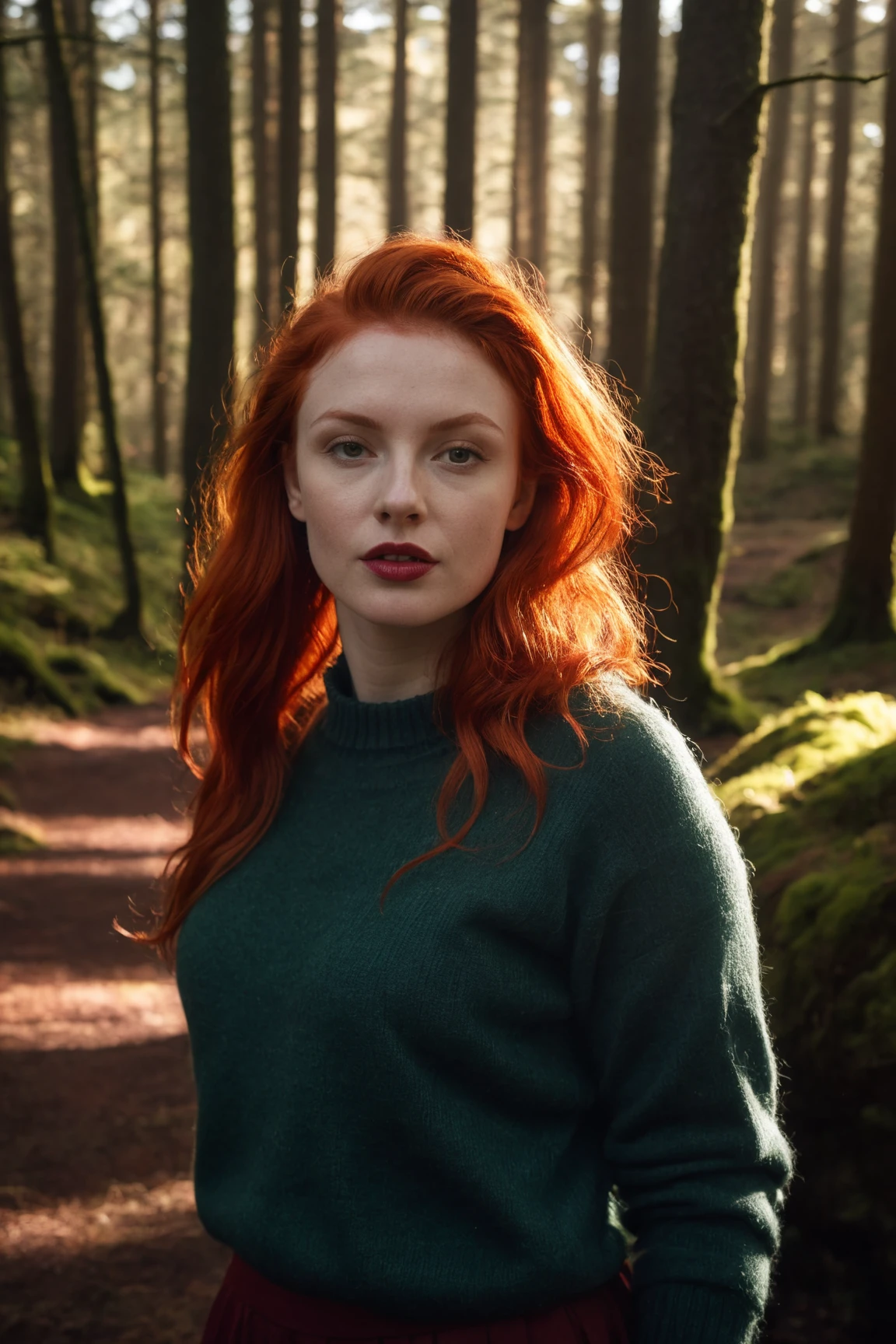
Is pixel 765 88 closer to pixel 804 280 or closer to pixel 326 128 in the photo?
pixel 326 128

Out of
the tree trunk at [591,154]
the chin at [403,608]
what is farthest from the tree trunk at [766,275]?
the chin at [403,608]

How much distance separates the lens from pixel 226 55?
1092 centimetres

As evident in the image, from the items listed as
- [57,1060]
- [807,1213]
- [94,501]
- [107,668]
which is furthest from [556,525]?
[94,501]

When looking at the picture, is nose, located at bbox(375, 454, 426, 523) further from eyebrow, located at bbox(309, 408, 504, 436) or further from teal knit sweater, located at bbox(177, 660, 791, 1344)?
teal knit sweater, located at bbox(177, 660, 791, 1344)

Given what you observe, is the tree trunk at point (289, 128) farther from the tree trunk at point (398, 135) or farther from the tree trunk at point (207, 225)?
the tree trunk at point (398, 135)

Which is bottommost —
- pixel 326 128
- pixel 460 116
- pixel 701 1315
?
pixel 701 1315

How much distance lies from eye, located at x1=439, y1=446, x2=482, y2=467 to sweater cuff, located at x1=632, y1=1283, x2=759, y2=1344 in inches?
51.2

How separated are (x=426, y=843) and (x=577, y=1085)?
1.46 ft

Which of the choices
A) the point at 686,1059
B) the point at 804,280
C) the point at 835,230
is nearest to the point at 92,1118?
the point at 686,1059

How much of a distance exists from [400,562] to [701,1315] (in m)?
1.22

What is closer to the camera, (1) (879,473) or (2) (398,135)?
(1) (879,473)

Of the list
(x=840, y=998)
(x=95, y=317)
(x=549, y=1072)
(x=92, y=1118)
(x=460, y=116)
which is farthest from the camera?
(x=95, y=317)

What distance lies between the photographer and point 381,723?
6.85 ft

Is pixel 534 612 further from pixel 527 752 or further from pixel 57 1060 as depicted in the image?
pixel 57 1060
